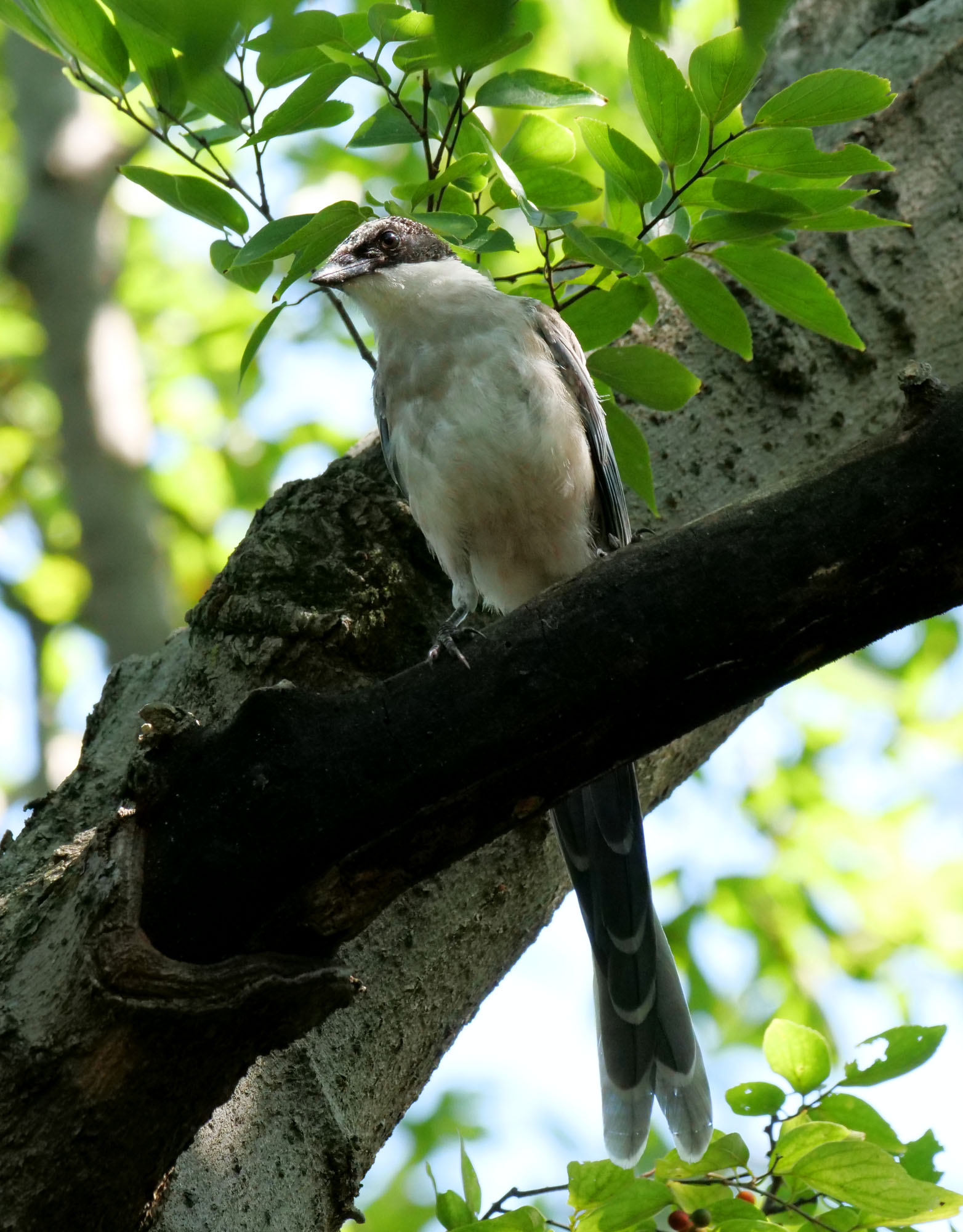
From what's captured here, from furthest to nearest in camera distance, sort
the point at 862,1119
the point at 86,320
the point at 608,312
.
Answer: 1. the point at 86,320
2. the point at 608,312
3. the point at 862,1119

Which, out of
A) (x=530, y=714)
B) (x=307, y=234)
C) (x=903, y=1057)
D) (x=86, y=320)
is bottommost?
(x=903, y=1057)

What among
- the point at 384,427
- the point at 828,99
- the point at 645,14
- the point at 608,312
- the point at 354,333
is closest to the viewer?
the point at 645,14

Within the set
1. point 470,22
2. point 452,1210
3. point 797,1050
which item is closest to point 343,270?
point 797,1050

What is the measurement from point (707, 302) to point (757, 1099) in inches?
69.3

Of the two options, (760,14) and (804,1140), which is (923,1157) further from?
(760,14)

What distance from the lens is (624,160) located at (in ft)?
8.51

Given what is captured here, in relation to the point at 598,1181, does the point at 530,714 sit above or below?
above

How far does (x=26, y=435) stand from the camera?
919 cm

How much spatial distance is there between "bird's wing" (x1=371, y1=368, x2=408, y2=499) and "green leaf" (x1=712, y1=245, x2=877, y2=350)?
1.17 m

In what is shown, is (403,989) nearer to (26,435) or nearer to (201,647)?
(201,647)

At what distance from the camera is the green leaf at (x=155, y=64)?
2506 millimetres

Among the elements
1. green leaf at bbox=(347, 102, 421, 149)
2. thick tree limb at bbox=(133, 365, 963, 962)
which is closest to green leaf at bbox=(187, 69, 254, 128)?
green leaf at bbox=(347, 102, 421, 149)

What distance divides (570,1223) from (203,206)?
91.0 inches

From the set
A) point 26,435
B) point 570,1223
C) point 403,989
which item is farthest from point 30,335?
point 570,1223
